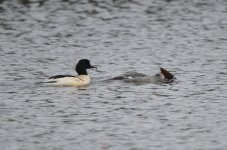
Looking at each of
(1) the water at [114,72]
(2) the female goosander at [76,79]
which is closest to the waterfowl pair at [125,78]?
(2) the female goosander at [76,79]

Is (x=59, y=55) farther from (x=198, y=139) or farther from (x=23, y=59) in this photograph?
(x=198, y=139)

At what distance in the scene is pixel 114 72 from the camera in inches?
979

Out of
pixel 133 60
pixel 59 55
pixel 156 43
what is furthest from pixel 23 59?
pixel 156 43

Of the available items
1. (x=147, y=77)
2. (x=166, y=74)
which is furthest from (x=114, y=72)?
(x=166, y=74)

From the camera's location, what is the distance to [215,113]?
62.3 feet

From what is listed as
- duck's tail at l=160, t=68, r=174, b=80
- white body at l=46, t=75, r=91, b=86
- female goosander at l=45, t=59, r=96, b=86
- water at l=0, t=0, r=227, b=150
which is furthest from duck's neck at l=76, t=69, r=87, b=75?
duck's tail at l=160, t=68, r=174, b=80

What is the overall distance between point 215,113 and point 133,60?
323 inches

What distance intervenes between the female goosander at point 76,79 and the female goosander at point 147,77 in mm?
872

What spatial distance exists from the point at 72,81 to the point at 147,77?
2.15 m

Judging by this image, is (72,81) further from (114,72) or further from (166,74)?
(166,74)

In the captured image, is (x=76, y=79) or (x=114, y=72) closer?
(x=76, y=79)

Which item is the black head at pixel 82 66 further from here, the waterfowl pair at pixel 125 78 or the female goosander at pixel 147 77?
the female goosander at pixel 147 77

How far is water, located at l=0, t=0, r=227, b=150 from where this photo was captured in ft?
55.5

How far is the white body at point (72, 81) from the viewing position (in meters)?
22.6
